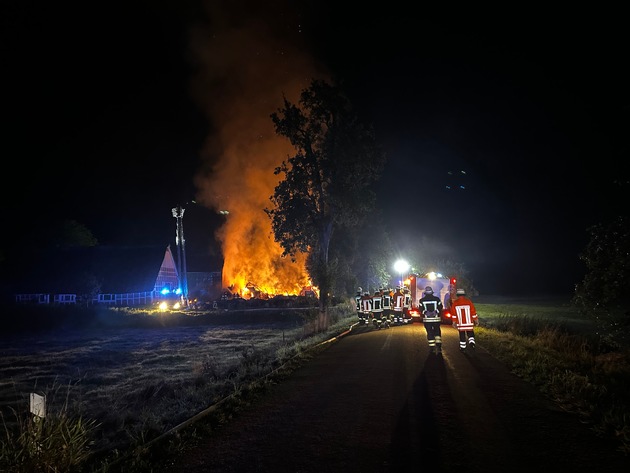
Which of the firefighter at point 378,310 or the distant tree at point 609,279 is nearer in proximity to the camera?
the distant tree at point 609,279

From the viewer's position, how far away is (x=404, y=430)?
611 cm

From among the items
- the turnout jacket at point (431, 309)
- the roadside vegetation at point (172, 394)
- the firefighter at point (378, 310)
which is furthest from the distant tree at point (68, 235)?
the turnout jacket at point (431, 309)

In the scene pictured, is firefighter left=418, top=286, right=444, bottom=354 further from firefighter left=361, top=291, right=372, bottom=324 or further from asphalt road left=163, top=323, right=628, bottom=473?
firefighter left=361, top=291, right=372, bottom=324

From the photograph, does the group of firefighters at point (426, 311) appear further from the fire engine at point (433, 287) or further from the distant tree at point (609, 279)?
the distant tree at point (609, 279)

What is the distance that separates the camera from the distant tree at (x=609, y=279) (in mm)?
12320


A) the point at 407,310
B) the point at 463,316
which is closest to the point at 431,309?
the point at 463,316

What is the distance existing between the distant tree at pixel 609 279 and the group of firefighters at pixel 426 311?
3355mm

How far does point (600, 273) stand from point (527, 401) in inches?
285

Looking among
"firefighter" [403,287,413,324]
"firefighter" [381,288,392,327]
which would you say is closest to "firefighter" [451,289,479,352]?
"firefighter" [381,288,392,327]

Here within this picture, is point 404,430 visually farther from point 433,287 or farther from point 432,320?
point 433,287

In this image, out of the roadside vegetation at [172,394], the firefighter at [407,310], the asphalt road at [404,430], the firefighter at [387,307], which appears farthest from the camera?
the firefighter at [407,310]

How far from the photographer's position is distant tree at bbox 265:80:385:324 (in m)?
28.7

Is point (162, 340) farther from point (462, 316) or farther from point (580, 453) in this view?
point (580, 453)

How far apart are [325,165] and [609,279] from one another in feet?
60.7
